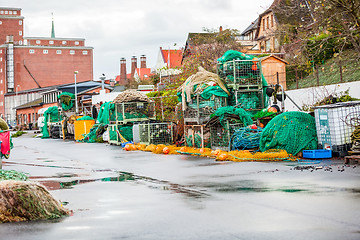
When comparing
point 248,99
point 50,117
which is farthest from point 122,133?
point 50,117

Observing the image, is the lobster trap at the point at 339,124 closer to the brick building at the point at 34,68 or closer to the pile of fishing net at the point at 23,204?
the pile of fishing net at the point at 23,204

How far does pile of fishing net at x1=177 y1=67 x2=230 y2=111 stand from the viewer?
1981 centimetres

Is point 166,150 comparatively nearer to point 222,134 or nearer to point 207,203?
point 222,134

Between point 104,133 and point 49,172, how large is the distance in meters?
17.2

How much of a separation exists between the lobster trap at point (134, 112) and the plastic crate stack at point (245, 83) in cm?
850

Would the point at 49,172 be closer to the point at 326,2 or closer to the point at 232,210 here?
the point at 232,210

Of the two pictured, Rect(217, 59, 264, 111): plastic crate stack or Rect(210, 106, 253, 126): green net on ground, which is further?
Rect(217, 59, 264, 111): plastic crate stack

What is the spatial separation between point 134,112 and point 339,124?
15.3m

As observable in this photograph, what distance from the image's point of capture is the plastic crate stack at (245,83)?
20016 millimetres

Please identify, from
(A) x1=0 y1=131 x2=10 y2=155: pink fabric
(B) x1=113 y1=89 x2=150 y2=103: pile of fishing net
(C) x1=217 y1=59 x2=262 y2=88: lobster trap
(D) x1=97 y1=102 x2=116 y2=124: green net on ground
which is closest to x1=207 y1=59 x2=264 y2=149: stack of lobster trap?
(C) x1=217 y1=59 x2=262 y2=88: lobster trap

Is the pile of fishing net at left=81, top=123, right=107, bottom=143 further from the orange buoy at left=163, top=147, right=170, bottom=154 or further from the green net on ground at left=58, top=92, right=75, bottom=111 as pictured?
the orange buoy at left=163, top=147, right=170, bottom=154

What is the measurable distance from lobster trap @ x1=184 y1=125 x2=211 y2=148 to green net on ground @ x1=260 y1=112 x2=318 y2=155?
4.22m

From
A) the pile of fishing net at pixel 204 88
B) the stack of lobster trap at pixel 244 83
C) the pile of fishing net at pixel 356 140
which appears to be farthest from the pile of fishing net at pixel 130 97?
the pile of fishing net at pixel 356 140

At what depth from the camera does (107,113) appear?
31.2m
